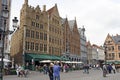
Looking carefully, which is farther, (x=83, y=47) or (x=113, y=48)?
(x=113, y=48)

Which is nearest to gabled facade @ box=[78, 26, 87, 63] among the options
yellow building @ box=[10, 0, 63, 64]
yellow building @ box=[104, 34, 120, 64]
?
yellow building @ box=[104, 34, 120, 64]

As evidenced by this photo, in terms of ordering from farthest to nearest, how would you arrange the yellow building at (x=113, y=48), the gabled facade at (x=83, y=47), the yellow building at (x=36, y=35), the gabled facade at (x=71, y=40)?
the yellow building at (x=113, y=48) < the gabled facade at (x=83, y=47) < the gabled facade at (x=71, y=40) < the yellow building at (x=36, y=35)

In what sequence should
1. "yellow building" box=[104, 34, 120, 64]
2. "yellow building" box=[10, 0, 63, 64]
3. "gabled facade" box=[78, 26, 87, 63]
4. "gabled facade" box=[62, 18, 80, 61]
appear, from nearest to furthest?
"yellow building" box=[10, 0, 63, 64]
"gabled facade" box=[62, 18, 80, 61]
"gabled facade" box=[78, 26, 87, 63]
"yellow building" box=[104, 34, 120, 64]

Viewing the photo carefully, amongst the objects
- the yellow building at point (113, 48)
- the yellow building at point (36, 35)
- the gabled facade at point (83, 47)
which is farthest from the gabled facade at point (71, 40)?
the yellow building at point (113, 48)

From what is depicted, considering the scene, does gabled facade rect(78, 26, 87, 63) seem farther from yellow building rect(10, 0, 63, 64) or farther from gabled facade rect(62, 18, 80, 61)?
yellow building rect(10, 0, 63, 64)

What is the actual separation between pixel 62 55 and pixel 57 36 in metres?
5.93

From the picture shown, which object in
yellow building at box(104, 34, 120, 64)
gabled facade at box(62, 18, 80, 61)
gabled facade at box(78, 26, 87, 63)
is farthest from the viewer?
yellow building at box(104, 34, 120, 64)

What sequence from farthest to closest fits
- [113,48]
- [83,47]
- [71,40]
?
1. [113,48]
2. [83,47]
3. [71,40]

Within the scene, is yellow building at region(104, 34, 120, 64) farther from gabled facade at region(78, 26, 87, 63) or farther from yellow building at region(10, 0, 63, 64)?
yellow building at region(10, 0, 63, 64)

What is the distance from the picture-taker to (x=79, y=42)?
289 ft

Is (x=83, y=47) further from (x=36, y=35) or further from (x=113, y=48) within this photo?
(x=36, y=35)

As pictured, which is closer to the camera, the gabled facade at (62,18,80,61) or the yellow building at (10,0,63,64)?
the yellow building at (10,0,63,64)

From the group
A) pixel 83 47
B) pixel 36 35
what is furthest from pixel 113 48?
pixel 36 35

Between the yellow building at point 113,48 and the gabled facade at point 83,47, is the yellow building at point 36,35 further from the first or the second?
the yellow building at point 113,48
